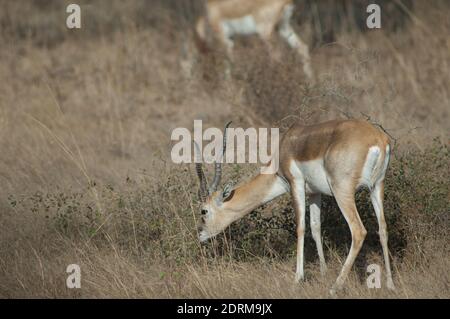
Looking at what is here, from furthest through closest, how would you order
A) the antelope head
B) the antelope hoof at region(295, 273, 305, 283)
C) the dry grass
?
the antelope head
the dry grass
the antelope hoof at region(295, 273, 305, 283)

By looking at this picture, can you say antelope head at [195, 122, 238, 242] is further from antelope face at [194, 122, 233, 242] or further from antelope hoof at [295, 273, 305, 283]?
antelope hoof at [295, 273, 305, 283]

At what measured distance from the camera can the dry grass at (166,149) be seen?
19.4 feet

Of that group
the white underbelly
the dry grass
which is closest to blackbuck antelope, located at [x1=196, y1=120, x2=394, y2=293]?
the dry grass

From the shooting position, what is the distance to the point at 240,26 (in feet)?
41.5

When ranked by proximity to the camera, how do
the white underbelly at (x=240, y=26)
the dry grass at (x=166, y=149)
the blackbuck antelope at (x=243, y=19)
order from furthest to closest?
the white underbelly at (x=240, y=26) < the blackbuck antelope at (x=243, y=19) < the dry grass at (x=166, y=149)

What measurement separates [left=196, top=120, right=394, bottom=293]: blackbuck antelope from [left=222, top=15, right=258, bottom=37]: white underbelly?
22.0 ft

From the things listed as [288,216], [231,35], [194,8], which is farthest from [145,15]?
[288,216]

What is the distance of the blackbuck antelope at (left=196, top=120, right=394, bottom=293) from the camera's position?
5.35 m

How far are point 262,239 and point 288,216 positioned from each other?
33 centimetres

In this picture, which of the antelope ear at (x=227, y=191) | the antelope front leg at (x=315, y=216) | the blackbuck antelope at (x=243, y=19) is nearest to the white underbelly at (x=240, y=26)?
the blackbuck antelope at (x=243, y=19)

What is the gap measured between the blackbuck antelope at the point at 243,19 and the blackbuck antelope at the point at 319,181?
232 inches

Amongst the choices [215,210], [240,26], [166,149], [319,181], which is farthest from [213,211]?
[240,26]

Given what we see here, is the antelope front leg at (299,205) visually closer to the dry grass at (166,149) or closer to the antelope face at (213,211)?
the dry grass at (166,149)

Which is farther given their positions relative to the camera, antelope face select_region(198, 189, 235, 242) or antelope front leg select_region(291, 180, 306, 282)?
antelope face select_region(198, 189, 235, 242)
